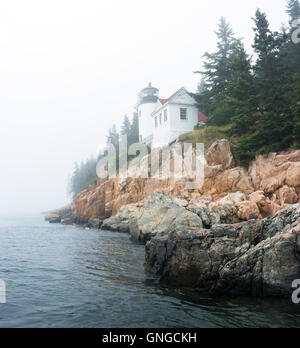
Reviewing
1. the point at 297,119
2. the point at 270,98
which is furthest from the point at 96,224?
the point at 297,119

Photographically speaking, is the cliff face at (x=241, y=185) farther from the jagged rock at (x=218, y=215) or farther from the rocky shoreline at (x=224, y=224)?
the jagged rock at (x=218, y=215)

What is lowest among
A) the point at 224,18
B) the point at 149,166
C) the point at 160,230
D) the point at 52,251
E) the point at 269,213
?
the point at 52,251

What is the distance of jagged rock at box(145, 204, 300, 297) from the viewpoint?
7.20 m

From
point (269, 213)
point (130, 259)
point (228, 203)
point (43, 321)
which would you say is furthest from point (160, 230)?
point (43, 321)

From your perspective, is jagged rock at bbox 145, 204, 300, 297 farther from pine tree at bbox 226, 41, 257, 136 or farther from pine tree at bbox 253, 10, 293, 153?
pine tree at bbox 226, 41, 257, 136

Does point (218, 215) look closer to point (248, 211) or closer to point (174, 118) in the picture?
point (248, 211)

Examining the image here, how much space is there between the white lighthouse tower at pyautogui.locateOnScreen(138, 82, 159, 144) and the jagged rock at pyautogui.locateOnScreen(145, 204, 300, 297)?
97.9 feet

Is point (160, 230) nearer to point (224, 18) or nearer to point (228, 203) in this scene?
point (228, 203)

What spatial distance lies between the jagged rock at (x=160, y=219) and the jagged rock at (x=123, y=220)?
18.4 feet

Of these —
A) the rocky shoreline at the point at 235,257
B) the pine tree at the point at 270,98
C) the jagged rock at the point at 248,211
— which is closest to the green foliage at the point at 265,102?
the pine tree at the point at 270,98

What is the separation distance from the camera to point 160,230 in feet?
51.5

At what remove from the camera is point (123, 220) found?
2575 cm

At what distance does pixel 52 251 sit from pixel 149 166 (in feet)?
52.9

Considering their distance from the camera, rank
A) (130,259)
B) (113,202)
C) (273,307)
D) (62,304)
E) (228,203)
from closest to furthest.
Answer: (273,307)
(62,304)
(130,259)
(228,203)
(113,202)
